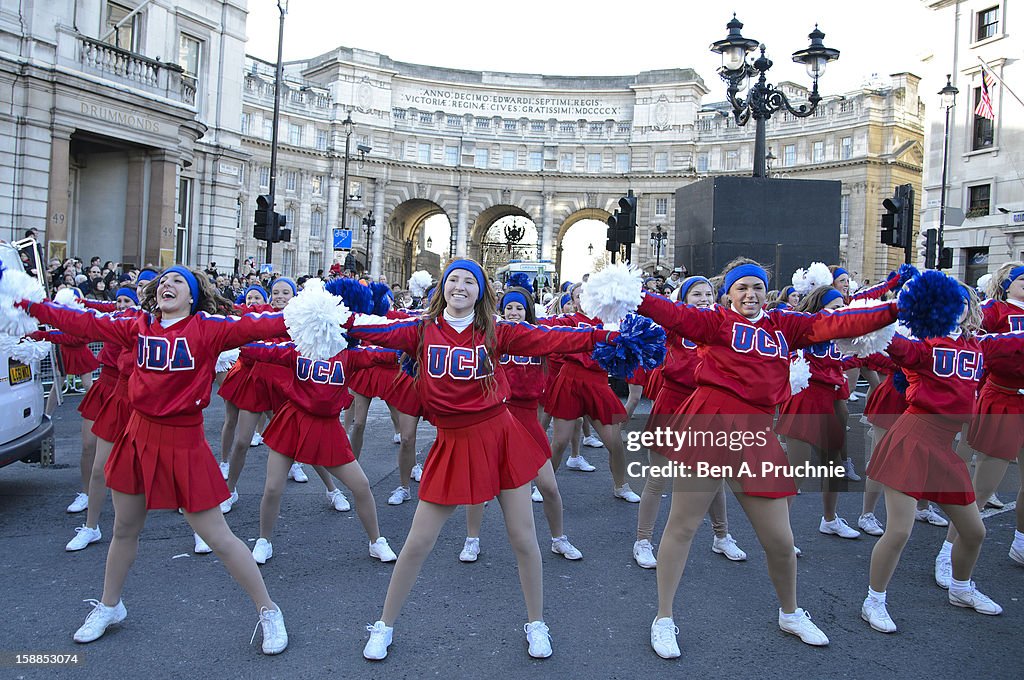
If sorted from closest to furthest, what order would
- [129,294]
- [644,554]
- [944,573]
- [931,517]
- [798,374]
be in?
[944,573]
[644,554]
[798,374]
[931,517]
[129,294]

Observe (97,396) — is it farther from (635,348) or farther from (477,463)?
(635,348)

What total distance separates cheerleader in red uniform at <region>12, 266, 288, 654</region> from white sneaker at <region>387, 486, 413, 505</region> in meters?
2.84

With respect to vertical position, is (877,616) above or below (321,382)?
below

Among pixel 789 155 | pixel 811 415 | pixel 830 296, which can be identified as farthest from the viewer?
pixel 789 155

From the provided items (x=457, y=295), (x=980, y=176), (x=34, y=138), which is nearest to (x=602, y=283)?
(x=457, y=295)

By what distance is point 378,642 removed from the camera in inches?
160

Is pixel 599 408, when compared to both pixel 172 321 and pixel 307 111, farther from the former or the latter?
pixel 307 111

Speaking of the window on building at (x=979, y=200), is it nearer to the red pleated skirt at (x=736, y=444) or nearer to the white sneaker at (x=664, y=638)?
the red pleated skirt at (x=736, y=444)

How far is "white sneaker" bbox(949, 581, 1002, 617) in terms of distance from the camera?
189 inches

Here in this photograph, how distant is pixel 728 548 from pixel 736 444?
1919 millimetres

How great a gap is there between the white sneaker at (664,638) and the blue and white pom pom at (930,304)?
1981 millimetres

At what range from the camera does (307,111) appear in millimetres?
62000

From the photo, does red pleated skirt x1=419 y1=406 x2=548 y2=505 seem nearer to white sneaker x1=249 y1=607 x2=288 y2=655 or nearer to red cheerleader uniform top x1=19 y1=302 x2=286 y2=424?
white sneaker x1=249 y1=607 x2=288 y2=655

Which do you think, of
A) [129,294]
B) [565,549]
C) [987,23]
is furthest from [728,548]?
[987,23]
